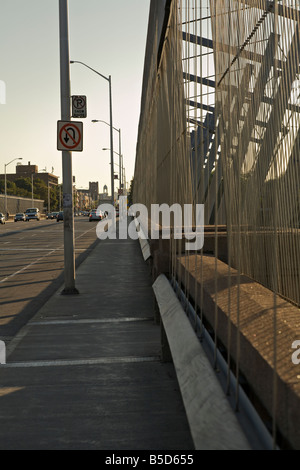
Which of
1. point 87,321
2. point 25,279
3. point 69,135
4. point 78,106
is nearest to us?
point 87,321

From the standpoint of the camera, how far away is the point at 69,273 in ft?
40.5

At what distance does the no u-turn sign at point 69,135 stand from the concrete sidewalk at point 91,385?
337 cm

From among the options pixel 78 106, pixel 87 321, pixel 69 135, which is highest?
pixel 78 106

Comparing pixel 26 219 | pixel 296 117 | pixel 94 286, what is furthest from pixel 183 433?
pixel 26 219

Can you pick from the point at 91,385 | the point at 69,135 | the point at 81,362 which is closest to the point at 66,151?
the point at 69,135

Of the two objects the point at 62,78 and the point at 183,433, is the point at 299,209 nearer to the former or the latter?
the point at 183,433

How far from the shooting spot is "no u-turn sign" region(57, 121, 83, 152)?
40.1 feet

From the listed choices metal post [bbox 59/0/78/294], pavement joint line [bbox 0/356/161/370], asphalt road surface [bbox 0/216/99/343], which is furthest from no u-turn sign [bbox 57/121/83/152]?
pavement joint line [bbox 0/356/161/370]

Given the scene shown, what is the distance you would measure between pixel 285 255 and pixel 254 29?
5.47 feet

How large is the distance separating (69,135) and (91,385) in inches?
285

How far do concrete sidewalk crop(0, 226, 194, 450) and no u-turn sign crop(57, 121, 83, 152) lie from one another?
3.37 m

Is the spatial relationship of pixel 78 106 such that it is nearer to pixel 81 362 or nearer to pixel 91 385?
pixel 81 362

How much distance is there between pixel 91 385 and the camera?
595cm

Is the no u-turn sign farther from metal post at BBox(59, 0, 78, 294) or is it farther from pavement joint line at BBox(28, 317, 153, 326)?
pavement joint line at BBox(28, 317, 153, 326)
